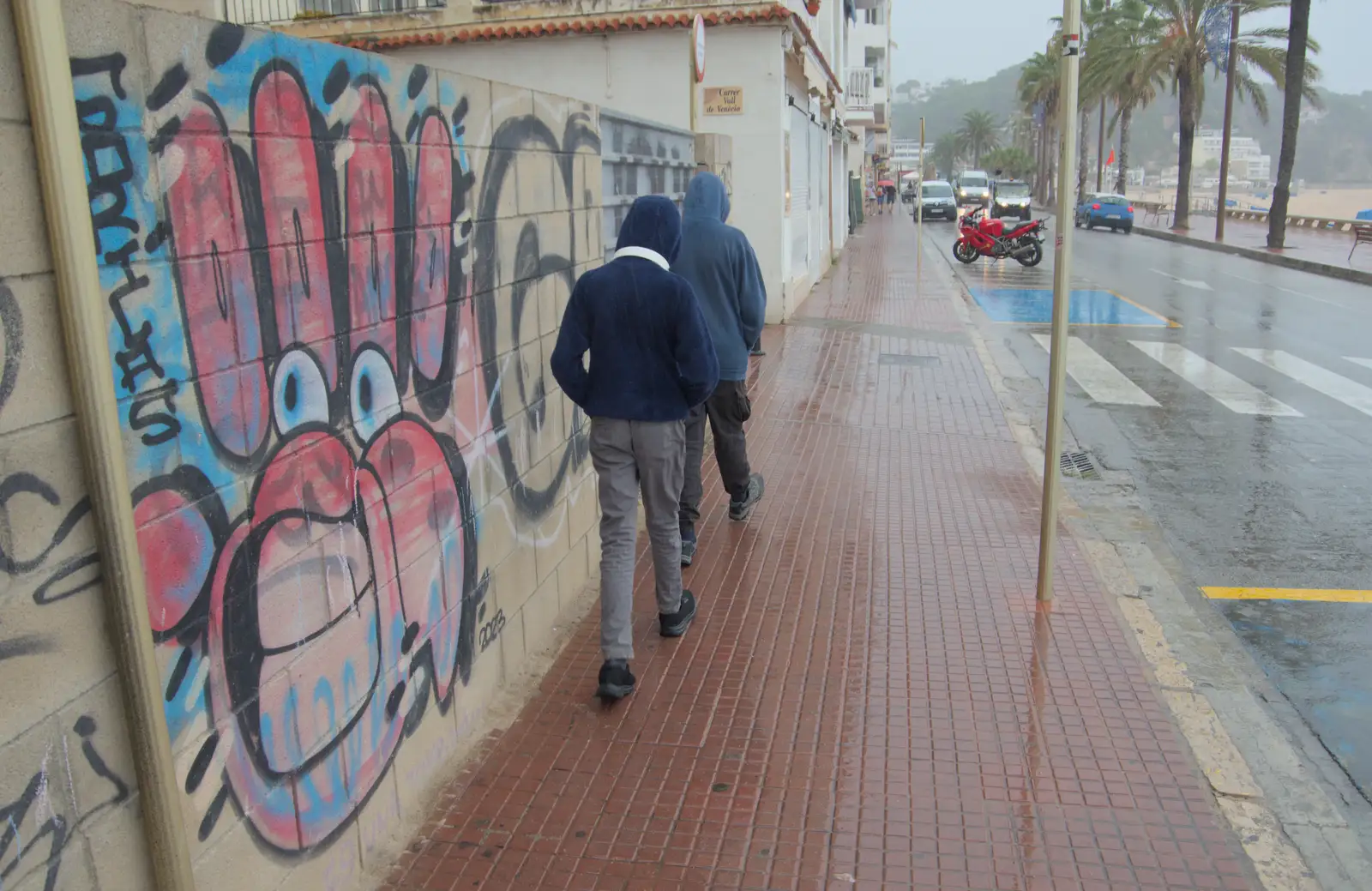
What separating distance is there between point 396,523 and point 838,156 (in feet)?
99.7

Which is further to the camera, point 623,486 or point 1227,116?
point 1227,116

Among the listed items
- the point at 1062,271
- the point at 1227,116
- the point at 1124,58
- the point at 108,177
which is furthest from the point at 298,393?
the point at 1124,58

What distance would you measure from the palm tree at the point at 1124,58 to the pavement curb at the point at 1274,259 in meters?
7.83

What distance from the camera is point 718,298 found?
6.34 metres

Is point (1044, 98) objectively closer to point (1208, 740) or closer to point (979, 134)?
point (979, 134)

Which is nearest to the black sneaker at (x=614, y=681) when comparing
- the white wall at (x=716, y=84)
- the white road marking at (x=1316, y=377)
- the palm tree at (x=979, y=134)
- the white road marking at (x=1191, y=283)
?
the white road marking at (x=1316, y=377)

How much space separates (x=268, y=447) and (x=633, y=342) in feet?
6.28

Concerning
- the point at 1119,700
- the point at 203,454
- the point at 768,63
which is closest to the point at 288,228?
the point at 203,454

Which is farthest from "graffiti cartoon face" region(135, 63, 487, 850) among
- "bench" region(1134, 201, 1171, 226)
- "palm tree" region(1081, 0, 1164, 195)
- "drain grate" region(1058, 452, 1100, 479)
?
"bench" region(1134, 201, 1171, 226)

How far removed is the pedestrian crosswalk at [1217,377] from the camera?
1140cm

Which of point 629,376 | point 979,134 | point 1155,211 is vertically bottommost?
point 1155,211

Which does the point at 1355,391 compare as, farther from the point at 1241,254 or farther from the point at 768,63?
the point at 1241,254

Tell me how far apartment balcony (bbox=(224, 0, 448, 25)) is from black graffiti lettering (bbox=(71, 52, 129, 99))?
14718 mm

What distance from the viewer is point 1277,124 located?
19738 centimetres
